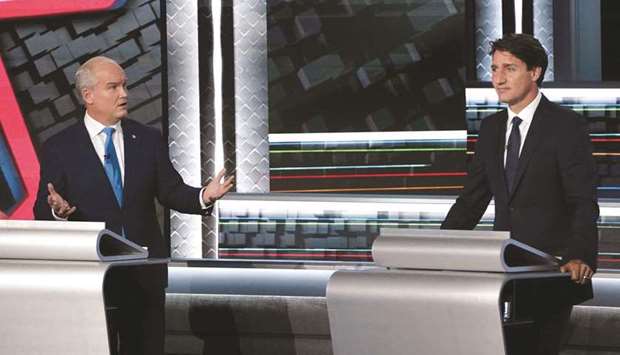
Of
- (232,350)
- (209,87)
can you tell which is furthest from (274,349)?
(209,87)

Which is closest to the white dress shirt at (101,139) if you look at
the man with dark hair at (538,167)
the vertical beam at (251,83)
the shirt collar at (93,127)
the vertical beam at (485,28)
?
the shirt collar at (93,127)

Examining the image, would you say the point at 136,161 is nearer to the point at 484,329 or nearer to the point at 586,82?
the point at 484,329

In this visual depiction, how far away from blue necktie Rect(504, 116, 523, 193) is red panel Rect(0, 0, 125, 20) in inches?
123

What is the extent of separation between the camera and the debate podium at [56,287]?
149 inches

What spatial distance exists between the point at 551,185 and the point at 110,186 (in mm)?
1509

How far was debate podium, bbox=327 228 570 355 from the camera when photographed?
3.44 meters

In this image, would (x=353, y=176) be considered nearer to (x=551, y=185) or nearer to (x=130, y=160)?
(x=130, y=160)

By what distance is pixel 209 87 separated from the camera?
638 cm

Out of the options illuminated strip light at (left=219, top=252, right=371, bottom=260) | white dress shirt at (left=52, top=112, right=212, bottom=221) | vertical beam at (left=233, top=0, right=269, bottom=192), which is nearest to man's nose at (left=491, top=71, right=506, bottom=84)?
white dress shirt at (left=52, top=112, right=212, bottom=221)

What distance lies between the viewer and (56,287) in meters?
3.82

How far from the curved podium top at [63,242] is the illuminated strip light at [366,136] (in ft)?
7.85

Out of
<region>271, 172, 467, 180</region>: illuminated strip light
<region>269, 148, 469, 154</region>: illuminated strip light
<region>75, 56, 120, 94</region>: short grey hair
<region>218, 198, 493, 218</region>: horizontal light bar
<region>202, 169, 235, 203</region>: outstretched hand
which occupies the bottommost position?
<region>218, 198, 493, 218</region>: horizontal light bar

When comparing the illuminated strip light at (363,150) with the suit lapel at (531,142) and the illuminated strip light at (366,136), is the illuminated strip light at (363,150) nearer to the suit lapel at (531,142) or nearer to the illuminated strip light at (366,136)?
the illuminated strip light at (366,136)

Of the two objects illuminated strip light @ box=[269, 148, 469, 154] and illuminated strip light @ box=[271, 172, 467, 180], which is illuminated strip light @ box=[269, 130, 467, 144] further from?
illuminated strip light @ box=[271, 172, 467, 180]
